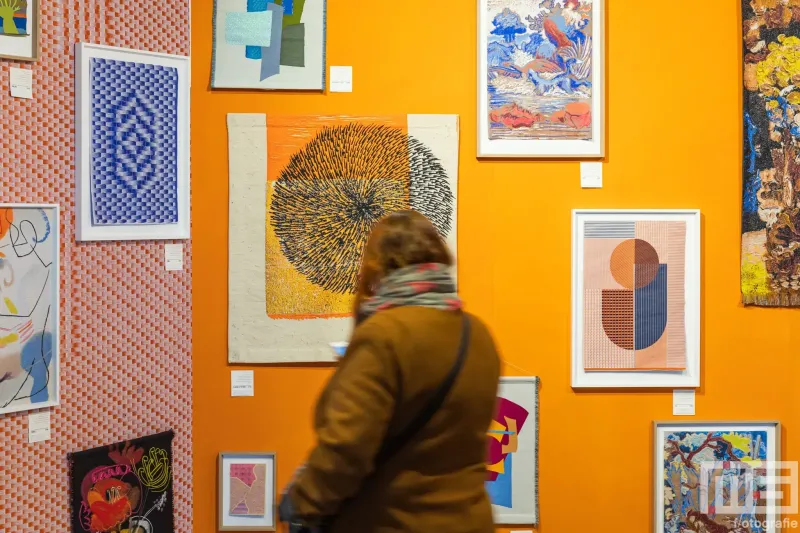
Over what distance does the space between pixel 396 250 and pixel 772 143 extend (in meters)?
1.82

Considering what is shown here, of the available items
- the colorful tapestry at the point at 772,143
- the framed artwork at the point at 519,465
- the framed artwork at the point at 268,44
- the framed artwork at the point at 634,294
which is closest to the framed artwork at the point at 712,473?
the framed artwork at the point at 634,294

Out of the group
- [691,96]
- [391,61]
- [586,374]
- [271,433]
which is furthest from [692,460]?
[391,61]

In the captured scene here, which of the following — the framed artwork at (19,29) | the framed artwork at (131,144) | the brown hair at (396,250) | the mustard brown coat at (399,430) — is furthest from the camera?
the framed artwork at (131,144)

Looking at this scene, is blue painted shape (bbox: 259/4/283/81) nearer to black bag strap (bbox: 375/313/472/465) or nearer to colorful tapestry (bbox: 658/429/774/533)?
black bag strap (bbox: 375/313/472/465)

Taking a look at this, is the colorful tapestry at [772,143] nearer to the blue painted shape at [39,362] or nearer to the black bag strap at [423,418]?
the black bag strap at [423,418]

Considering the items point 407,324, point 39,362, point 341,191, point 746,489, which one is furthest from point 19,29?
point 746,489

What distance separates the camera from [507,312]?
2838 mm

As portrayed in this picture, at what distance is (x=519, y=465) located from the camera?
2.84 m

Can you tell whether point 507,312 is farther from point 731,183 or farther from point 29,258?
point 29,258

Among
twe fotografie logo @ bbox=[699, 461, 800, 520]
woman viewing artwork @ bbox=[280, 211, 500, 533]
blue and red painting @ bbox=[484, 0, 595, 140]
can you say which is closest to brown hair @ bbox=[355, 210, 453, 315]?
woman viewing artwork @ bbox=[280, 211, 500, 533]

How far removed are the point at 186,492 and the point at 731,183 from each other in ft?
7.22

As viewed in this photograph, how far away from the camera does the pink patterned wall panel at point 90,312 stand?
2332 millimetres

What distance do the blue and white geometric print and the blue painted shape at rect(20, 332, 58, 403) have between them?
0.39 m

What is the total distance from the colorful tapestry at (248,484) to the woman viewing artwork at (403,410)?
125 centimetres
